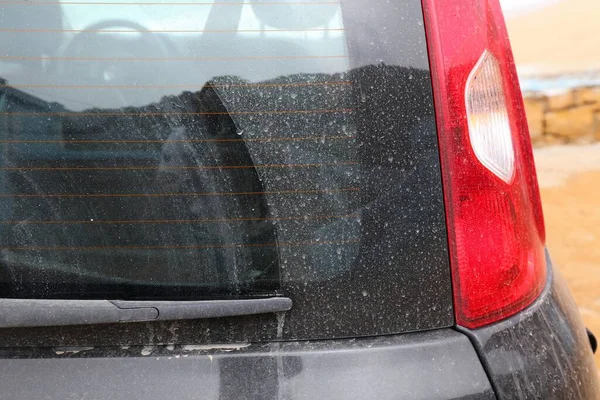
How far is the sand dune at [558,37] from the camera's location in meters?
9.65

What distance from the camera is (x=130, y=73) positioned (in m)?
1.21

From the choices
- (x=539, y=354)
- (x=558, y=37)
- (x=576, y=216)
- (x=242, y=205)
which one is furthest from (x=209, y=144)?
(x=558, y=37)

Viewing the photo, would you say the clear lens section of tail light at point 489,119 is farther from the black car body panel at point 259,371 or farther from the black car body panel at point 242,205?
the black car body panel at point 259,371

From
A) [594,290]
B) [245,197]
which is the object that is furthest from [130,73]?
[594,290]

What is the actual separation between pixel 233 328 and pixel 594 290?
11.8 ft

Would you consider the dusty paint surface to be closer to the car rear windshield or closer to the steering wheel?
the car rear windshield

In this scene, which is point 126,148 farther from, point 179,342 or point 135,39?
point 179,342

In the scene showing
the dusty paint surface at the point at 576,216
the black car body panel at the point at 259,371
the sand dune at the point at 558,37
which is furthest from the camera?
the sand dune at the point at 558,37

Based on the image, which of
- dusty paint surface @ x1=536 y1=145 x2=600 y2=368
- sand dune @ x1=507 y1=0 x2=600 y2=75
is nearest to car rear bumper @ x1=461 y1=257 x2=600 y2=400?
dusty paint surface @ x1=536 y1=145 x2=600 y2=368

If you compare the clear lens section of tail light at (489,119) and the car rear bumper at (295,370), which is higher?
the clear lens section of tail light at (489,119)

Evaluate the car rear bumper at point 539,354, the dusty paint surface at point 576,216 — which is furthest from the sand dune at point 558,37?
the car rear bumper at point 539,354

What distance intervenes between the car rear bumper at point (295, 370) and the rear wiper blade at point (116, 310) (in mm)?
65

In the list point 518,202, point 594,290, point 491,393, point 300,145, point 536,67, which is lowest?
point 594,290

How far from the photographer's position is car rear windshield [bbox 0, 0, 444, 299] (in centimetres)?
121
